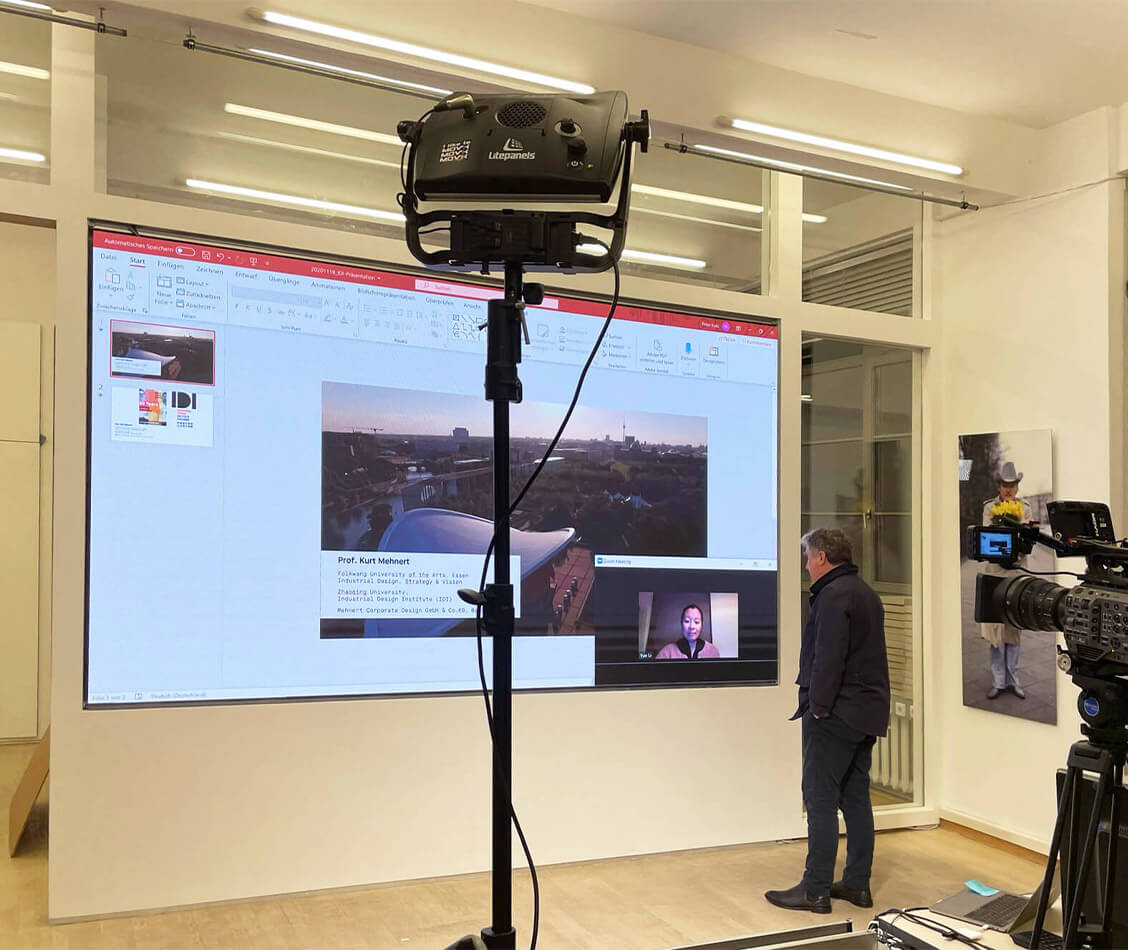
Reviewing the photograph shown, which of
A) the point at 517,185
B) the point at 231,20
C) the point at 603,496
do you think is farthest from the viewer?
the point at 603,496

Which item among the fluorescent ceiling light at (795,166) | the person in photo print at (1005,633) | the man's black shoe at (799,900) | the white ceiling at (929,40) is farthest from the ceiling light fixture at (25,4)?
the person in photo print at (1005,633)

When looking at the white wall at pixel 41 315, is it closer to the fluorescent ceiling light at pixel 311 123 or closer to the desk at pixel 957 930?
the fluorescent ceiling light at pixel 311 123

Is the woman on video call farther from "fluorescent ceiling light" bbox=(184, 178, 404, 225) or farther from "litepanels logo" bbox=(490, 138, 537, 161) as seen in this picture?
"litepanels logo" bbox=(490, 138, 537, 161)

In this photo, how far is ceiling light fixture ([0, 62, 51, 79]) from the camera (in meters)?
3.35

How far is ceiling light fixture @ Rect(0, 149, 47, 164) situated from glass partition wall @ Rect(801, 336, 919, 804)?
3.21 metres

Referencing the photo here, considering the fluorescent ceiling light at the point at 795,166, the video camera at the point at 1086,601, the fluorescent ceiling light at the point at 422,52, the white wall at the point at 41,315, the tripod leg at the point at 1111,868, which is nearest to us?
the tripod leg at the point at 1111,868

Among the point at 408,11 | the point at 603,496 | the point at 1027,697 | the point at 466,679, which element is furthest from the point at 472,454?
the point at 1027,697

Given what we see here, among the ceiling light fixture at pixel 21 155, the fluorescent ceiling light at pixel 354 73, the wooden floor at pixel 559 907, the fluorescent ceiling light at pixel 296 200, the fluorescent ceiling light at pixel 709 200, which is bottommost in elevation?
the wooden floor at pixel 559 907

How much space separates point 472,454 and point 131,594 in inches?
52.4

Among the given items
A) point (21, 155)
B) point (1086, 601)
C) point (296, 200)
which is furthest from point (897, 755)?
point (21, 155)

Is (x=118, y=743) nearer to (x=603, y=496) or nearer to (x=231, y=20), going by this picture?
(x=603, y=496)

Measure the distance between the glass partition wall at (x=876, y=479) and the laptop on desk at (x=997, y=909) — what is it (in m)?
2.81

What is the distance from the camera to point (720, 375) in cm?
443

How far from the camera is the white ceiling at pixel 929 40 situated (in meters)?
3.62
